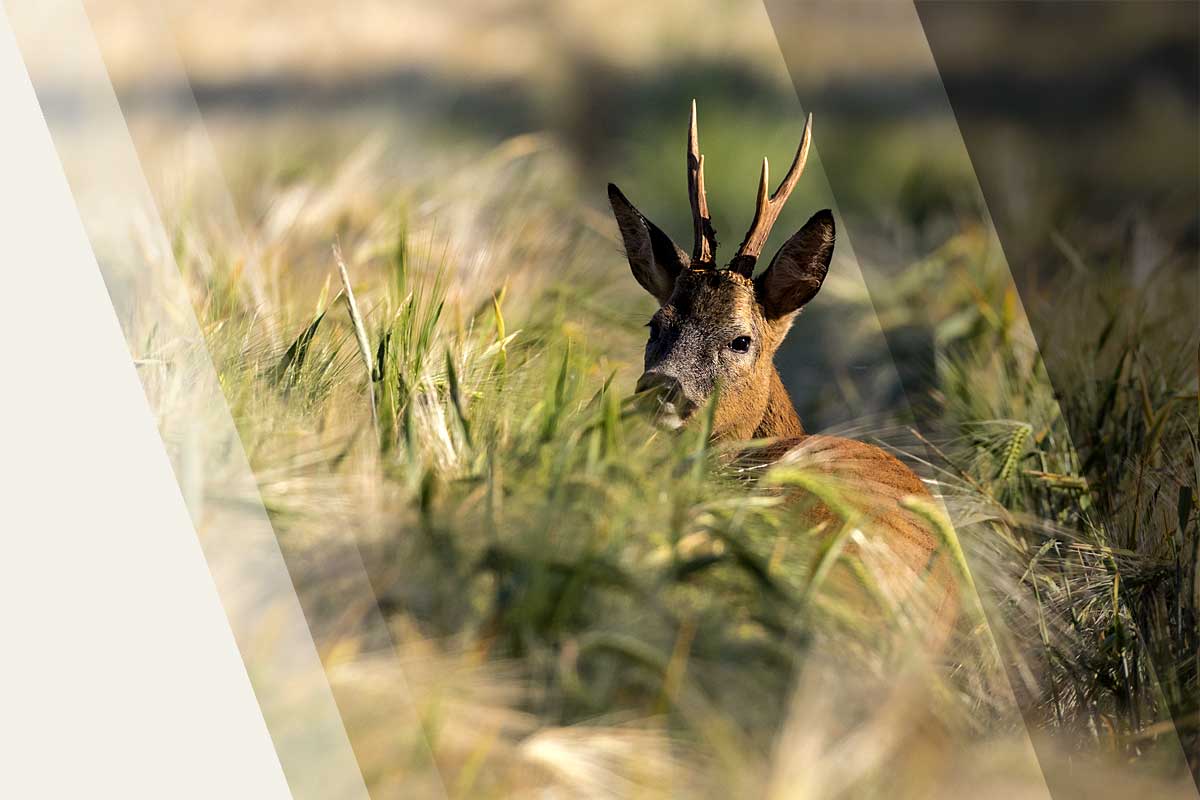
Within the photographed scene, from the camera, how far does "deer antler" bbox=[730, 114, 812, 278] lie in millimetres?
1030

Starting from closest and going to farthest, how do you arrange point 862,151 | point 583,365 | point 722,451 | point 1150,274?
point 722,451 < point 583,365 < point 1150,274 < point 862,151

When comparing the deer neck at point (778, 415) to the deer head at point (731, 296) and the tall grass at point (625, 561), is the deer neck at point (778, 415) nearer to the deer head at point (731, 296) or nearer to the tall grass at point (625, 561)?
the deer head at point (731, 296)

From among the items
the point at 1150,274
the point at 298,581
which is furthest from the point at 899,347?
the point at 298,581

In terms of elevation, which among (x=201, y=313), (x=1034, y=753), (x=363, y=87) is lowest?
(x=1034, y=753)

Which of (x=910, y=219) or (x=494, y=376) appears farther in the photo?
(x=910, y=219)

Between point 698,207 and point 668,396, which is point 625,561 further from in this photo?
point 698,207

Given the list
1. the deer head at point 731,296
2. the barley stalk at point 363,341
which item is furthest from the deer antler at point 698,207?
the barley stalk at point 363,341

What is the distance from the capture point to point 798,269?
42.6 inches

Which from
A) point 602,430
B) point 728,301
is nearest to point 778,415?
point 728,301

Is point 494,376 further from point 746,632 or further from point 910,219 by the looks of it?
point 910,219

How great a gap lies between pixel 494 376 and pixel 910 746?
34 cm

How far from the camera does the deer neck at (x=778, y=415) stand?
1.12 metres

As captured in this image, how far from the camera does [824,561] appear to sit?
609 mm

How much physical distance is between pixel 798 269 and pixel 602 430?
48 cm
